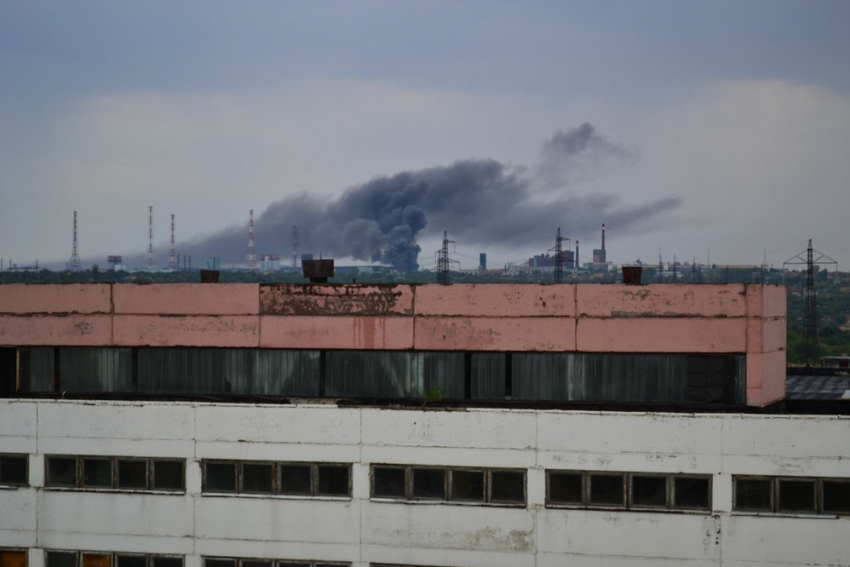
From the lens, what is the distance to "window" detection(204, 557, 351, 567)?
2752 cm

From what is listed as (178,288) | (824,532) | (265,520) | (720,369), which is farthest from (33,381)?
(824,532)

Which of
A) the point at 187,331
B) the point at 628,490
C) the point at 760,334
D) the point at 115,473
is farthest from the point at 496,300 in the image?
the point at 115,473

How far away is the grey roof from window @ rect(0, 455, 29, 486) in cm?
2305

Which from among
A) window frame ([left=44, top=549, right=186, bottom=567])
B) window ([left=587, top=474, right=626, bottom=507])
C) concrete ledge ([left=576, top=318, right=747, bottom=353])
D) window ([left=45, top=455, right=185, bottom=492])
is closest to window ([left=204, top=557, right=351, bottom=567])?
window frame ([left=44, top=549, right=186, bottom=567])

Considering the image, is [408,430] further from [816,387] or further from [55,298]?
[816,387]

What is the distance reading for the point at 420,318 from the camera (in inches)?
1153

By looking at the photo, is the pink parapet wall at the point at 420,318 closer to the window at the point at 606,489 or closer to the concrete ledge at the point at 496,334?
the concrete ledge at the point at 496,334

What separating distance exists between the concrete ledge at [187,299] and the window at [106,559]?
685cm

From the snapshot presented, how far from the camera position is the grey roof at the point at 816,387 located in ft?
116

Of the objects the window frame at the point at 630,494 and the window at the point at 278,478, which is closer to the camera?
the window frame at the point at 630,494

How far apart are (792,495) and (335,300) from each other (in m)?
13.1

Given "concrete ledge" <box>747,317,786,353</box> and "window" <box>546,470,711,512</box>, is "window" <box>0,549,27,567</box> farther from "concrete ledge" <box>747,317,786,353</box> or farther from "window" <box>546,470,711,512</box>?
"concrete ledge" <box>747,317,786,353</box>

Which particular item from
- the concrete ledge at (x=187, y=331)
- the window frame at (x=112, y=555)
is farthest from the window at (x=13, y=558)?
the concrete ledge at (x=187, y=331)

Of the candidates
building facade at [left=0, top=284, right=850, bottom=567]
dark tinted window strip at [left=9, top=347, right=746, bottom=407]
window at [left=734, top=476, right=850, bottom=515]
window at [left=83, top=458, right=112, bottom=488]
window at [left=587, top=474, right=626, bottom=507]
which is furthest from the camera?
dark tinted window strip at [left=9, top=347, right=746, bottom=407]
